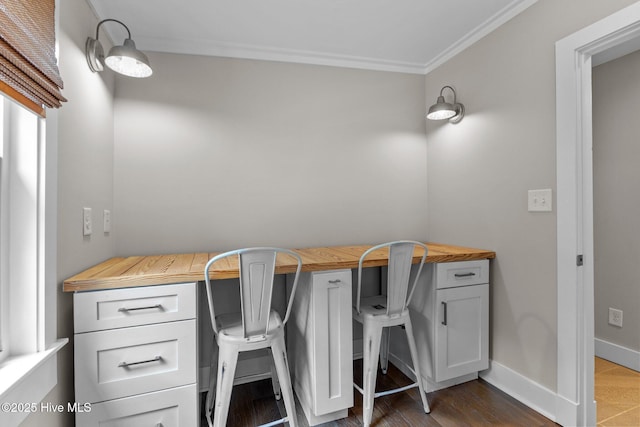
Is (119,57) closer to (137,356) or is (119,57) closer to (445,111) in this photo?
(137,356)

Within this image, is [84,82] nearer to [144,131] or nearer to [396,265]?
[144,131]

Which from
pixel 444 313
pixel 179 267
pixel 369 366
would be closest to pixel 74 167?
pixel 179 267

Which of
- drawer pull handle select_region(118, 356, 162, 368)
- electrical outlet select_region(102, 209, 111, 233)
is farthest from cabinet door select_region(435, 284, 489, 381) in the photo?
electrical outlet select_region(102, 209, 111, 233)

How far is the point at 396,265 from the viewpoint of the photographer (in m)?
1.63

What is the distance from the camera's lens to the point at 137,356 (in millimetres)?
1373

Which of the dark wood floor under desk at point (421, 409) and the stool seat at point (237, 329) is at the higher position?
the stool seat at point (237, 329)

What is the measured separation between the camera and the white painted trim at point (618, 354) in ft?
7.13

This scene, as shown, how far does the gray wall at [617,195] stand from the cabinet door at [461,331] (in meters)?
1.12

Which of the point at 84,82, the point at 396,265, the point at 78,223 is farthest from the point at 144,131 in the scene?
the point at 396,265

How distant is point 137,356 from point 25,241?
0.63m

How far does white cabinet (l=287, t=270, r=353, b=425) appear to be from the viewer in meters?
1.60

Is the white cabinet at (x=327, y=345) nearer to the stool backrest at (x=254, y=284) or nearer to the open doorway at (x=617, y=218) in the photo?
the stool backrest at (x=254, y=284)

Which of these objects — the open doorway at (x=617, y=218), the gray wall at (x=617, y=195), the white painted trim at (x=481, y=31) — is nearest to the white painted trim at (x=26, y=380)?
the white painted trim at (x=481, y=31)

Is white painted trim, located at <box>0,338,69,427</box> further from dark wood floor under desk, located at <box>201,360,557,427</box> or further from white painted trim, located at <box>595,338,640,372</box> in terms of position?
white painted trim, located at <box>595,338,640,372</box>
